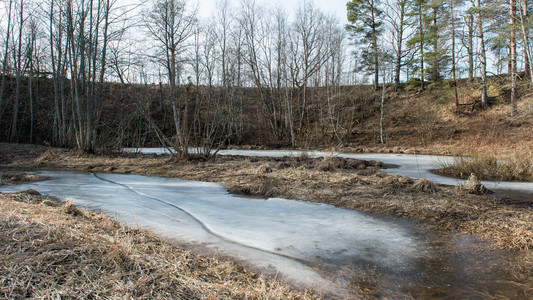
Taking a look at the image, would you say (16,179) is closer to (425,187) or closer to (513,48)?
(425,187)

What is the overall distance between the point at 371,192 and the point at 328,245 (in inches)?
118

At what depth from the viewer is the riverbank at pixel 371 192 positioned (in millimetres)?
4391

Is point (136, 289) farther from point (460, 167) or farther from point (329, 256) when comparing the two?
point (460, 167)

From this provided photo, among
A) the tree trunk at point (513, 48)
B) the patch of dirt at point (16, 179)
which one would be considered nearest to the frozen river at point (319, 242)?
the patch of dirt at point (16, 179)

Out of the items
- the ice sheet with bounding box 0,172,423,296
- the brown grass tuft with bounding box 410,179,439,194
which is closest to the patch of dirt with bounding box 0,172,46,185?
the ice sheet with bounding box 0,172,423,296

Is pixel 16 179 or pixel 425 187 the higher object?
pixel 16 179

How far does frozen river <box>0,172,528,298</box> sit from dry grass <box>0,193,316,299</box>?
1.64 feet

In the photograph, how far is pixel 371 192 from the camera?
21.1 ft

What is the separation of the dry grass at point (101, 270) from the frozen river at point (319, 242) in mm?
500

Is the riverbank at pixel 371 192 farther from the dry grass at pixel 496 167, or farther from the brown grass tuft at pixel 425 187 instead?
the dry grass at pixel 496 167

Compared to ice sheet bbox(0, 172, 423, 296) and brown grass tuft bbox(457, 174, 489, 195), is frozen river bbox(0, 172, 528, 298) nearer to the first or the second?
ice sheet bbox(0, 172, 423, 296)

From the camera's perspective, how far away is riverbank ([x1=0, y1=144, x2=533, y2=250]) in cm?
439

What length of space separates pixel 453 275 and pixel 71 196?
6.71m

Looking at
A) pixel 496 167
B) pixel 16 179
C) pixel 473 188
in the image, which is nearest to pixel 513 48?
pixel 496 167
